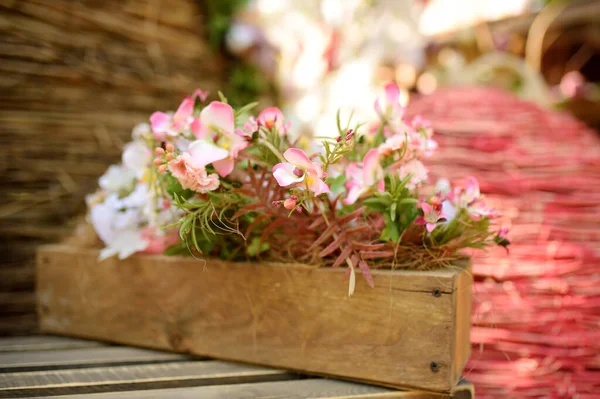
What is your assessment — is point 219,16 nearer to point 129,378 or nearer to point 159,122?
point 159,122

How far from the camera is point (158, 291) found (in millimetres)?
843

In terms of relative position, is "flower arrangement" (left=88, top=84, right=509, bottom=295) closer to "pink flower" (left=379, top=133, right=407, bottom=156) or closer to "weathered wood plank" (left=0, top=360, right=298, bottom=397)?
"pink flower" (left=379, top=133, right=407, bottom=156)

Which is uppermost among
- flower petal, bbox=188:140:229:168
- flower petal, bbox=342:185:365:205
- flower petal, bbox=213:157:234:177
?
flower petal, bbox=188:140:229:168

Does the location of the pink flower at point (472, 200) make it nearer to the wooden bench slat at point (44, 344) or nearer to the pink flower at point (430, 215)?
the pink flower at point (430, 215)

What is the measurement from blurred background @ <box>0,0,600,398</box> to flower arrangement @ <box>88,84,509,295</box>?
0.58 feet

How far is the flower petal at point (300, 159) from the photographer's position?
545 mm

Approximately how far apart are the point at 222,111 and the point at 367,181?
0.70 feet

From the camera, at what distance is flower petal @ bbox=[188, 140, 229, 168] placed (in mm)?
604

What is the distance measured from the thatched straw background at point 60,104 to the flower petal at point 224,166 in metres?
0.70

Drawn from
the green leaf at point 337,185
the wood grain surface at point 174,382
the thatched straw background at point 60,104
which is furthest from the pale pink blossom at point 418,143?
the thatched straw background at point 60,104

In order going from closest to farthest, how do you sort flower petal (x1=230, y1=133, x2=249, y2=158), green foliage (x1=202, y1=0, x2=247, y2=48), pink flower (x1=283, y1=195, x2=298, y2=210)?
pink flower (x1=283, y1=195, x2=298, y2=210) → flower petal (x1=230, y1=133, x2=249, y2=158) → green foliage (x1=202, y1=0, x2=247, y2=48)

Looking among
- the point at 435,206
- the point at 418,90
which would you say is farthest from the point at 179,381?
the point at 418,90

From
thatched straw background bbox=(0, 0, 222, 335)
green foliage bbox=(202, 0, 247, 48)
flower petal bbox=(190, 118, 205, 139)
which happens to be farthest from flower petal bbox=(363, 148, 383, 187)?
green foliage bbox=(202, 0, 247, 48)

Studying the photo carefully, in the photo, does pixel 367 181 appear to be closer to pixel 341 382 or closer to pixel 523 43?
pixel 341 382
